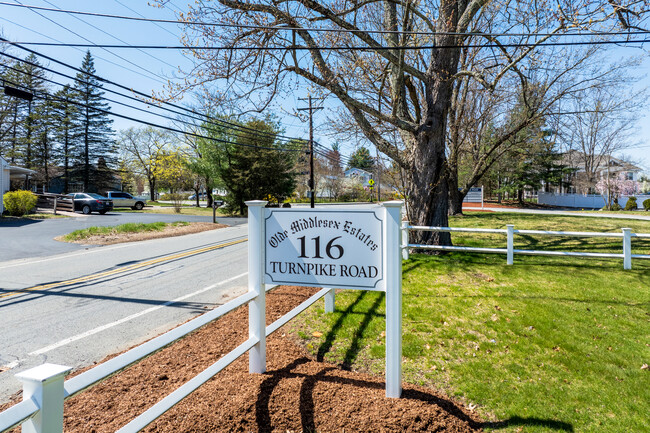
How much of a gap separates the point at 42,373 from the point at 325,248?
82.0 inches

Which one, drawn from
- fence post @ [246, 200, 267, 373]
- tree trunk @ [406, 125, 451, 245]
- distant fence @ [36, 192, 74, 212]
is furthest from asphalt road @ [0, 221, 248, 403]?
distant fence @ [36, 192, 74, 212]

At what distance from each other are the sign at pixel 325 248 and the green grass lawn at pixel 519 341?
3.70 feet

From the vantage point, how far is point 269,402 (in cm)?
283

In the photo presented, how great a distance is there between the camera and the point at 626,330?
4.51 m

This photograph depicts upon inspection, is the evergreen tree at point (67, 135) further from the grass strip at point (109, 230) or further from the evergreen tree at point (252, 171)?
the grass strip at point (109, 230)

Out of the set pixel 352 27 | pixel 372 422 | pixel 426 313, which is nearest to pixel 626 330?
pixel 426 313

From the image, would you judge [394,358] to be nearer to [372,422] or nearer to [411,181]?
[372,422]

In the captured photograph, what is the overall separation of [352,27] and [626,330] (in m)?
7.80

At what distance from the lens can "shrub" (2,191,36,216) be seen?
21.0 metres

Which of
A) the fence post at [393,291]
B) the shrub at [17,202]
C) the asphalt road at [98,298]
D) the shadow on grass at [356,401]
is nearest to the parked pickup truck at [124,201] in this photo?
the shrub at [17,202]

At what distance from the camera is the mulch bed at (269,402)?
260 cm

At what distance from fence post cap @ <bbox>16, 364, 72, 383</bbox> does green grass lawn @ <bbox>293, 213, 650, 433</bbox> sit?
2707mm

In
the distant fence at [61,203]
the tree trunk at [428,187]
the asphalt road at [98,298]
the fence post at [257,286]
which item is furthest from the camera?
the distant fence at [61,203]

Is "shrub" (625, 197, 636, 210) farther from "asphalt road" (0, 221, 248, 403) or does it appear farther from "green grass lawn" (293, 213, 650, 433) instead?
"asphalt road" (0, 221, 248, 403)
